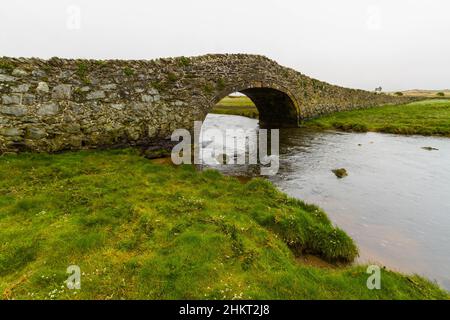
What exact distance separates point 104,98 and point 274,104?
20.0 metres

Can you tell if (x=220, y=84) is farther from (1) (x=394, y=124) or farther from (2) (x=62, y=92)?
(1) (x=394, y=124)

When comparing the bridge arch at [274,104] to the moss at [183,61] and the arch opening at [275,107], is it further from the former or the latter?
the moss at [183,61]

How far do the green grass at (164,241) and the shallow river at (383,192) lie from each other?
1.11 metres

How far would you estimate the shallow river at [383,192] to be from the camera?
7.06 metres

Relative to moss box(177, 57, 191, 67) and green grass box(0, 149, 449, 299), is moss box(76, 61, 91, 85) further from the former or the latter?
moss box(177, 57, 191, 67)

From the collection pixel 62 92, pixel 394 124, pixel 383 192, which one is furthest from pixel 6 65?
pixel 394 124

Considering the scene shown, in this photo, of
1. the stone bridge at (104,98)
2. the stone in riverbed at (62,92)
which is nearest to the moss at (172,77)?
the stone bridge at (104,98)

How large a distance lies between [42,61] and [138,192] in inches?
306

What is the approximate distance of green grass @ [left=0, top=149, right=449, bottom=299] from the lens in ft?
16.3

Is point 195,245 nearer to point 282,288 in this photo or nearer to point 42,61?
point 282,288

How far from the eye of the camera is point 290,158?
16.2m

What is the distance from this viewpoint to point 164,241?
20.9ft

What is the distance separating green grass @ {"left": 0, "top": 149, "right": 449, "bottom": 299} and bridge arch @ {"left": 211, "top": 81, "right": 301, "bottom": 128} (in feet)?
46.9

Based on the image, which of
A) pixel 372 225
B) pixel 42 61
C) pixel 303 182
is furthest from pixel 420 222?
pixel 42 61
